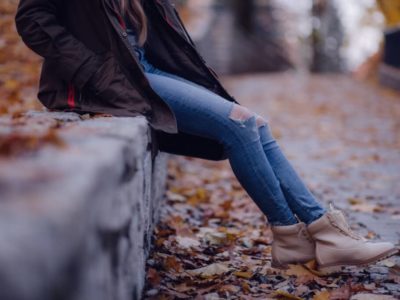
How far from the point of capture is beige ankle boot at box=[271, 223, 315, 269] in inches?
120

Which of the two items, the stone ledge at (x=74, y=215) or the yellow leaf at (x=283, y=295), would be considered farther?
the yellow leaf at (x=283, y=295)

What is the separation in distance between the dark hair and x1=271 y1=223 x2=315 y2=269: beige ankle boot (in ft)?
3.97

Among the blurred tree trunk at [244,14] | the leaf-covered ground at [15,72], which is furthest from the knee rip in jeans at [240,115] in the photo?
the blurred tree trunk at [244,14]

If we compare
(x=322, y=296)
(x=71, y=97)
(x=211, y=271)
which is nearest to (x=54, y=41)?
(x=71, y=97)

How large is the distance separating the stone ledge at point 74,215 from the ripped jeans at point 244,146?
560 mm

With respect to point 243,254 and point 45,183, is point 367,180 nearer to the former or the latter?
Result: point 243,254

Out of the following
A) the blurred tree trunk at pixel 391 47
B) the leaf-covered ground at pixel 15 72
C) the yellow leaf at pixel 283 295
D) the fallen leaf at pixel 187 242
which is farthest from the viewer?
the blurred tree trunk at pixel 391 47

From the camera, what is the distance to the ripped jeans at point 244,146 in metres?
2.96

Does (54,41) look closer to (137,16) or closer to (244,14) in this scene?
(137,16)

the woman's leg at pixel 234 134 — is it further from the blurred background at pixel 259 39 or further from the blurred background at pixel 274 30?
the blurred background at pixel 274 30

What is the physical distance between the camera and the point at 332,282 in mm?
3070

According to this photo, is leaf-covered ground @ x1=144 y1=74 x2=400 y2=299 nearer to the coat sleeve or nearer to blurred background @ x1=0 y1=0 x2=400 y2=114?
the coat sleeve

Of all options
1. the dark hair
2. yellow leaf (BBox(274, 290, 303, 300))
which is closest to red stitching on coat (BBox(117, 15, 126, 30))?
the dark hair

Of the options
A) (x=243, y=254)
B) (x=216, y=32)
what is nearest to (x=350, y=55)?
(x=216, y=32)
